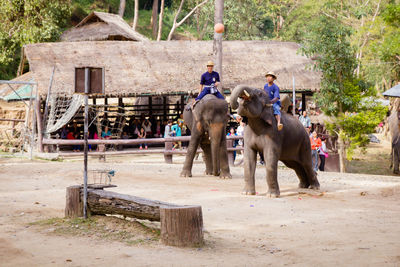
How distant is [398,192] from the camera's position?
42.2 feet

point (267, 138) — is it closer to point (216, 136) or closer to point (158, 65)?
point (216, 136)

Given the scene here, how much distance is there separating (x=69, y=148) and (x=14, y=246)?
17405mm

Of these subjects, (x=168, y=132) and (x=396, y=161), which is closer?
(x=396, y=161)

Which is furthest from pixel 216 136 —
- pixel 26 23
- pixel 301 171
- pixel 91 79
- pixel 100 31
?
pixel 100 31

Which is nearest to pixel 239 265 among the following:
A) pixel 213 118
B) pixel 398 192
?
pixel 398 192

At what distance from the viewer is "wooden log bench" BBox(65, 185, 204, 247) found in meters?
7.41

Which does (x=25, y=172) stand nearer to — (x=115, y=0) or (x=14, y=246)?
(x=14, y=246)

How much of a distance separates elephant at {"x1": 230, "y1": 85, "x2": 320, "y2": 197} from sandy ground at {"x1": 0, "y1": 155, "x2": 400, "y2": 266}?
55 centimetres

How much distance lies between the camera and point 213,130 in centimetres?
1472

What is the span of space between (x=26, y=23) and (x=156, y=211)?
24.6m

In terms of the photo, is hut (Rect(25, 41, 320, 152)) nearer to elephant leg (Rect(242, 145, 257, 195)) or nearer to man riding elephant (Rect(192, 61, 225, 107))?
man riding elephant (Rect(192, 61, 225, 107))

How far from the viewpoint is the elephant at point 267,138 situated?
444 inches

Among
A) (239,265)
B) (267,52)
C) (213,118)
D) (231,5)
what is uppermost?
(231,5)

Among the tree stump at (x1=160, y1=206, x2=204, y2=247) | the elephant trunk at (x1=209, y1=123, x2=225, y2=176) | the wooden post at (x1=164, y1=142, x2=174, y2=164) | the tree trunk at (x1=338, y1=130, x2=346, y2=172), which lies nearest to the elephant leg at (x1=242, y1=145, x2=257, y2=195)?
the elephant trunk at (x1=209, y1=123, x2=225, y2=176)
